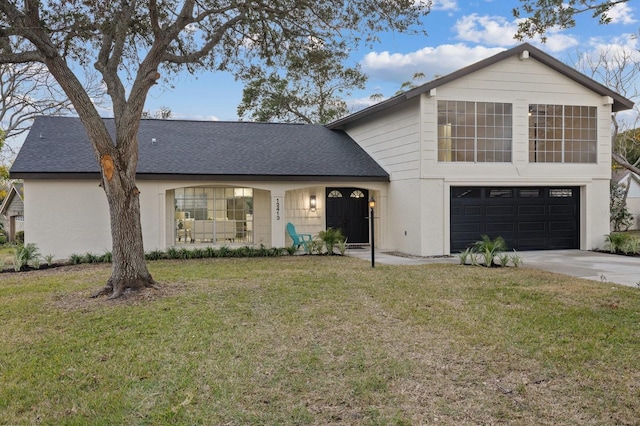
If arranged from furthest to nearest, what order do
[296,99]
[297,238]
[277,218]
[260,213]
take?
[296,99] < [260,213] < [277,218] < [297,238]

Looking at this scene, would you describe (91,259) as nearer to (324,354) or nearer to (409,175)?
(409,175)

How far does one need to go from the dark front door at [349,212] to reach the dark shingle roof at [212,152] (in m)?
1.22

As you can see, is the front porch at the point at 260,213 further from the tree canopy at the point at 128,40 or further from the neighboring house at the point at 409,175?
the tree canopy at the point at 128,40

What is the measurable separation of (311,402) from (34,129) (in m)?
15.2

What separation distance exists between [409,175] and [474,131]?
2.21m

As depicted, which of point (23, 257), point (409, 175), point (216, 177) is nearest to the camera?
point (23, 257)

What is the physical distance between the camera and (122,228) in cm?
802

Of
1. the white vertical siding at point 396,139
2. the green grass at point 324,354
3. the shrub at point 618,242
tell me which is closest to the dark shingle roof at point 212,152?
the white vertical siding at point 396,139

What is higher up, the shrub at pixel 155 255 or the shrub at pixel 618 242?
the shrub at pixel 618 242

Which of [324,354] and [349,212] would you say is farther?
[349,212]

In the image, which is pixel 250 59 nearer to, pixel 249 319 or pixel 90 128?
pixel 90 128

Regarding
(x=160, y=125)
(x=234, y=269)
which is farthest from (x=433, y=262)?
(x=160, y=125)

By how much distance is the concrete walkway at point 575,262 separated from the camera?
1000 centimetres

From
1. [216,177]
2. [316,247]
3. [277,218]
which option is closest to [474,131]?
[316,247]
